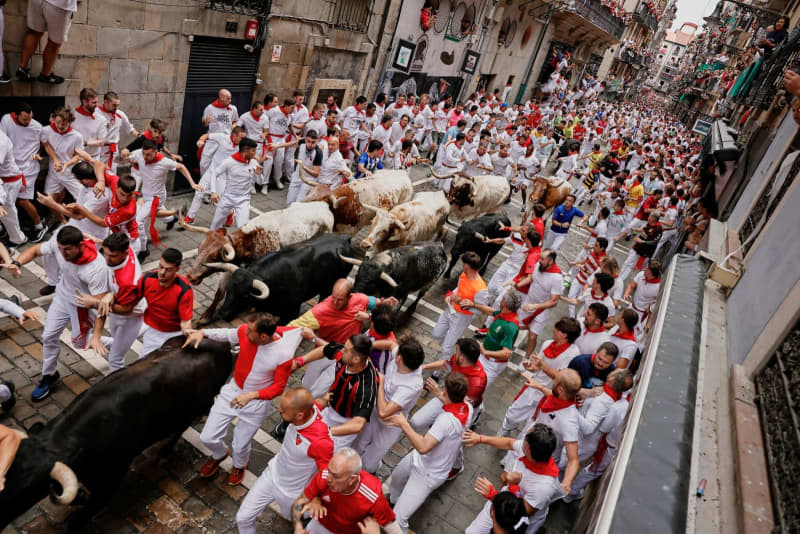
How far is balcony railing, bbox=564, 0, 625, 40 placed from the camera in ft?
111

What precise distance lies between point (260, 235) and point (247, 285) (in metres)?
1.48

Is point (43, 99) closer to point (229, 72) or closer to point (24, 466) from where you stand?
point (229, 72)

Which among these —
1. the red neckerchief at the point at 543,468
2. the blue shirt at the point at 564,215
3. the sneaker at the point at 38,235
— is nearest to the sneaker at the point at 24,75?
the sneaker at the point at 38,235

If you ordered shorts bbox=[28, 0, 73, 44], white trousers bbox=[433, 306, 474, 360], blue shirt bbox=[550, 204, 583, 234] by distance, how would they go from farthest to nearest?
1. blue shirt bbox=[550, 204, 583, 234]
2. shorts bbox=[28, 0, 73, 44]
3. white trousers bbox=[433, 306, 474, 360]

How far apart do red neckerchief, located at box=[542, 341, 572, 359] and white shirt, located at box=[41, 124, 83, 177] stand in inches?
306

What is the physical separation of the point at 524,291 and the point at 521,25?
27.1 m

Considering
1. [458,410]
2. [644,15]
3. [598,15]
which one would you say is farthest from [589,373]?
[644,15]

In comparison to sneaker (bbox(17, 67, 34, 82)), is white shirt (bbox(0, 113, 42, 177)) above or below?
below

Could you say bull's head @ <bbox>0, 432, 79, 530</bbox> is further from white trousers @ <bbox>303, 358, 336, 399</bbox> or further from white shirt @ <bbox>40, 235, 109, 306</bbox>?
white trousers @ <bbox>303, 358, 336, 399</bbox>

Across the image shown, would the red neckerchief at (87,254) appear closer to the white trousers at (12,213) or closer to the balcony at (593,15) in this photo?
the white trousers at (12,213)

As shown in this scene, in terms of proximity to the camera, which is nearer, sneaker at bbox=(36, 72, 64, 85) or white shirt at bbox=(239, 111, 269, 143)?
sneaker at bbox=(36, 72, 64, 85)

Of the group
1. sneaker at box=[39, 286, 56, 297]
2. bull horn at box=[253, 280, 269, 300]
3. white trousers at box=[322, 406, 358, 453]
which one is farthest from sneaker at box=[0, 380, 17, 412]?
white trousers at box=[322, 406, 358, 453]

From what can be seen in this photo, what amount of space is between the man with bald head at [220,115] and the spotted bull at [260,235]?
344 cm

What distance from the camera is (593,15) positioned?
122 ft
